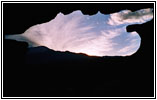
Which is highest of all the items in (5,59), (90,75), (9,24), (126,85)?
(9,24)

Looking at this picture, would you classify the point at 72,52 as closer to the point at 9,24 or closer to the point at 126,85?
the point at 126,85

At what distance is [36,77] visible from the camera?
34.1 feet

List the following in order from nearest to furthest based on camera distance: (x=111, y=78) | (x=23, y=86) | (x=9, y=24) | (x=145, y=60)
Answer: (x=9, y=24)
(x=145, y=60)
(x=23, y=86)
(x=111, y=78)

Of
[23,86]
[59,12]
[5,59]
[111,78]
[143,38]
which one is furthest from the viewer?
[111,78]

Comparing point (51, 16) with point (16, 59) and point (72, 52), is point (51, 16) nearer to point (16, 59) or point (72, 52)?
point (16, 59)

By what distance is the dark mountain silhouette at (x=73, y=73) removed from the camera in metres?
8.35

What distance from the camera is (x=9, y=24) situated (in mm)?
6504

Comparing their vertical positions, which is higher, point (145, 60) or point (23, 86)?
point (145, 60)

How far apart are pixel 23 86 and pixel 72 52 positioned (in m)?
3.18

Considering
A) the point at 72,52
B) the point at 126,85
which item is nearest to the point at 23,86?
the point at 72,52

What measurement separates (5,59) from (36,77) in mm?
2714

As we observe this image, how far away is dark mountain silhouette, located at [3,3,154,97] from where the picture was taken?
8.35 meters

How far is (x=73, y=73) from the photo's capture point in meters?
10.9

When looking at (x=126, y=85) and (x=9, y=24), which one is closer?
(x=9, y=24)
